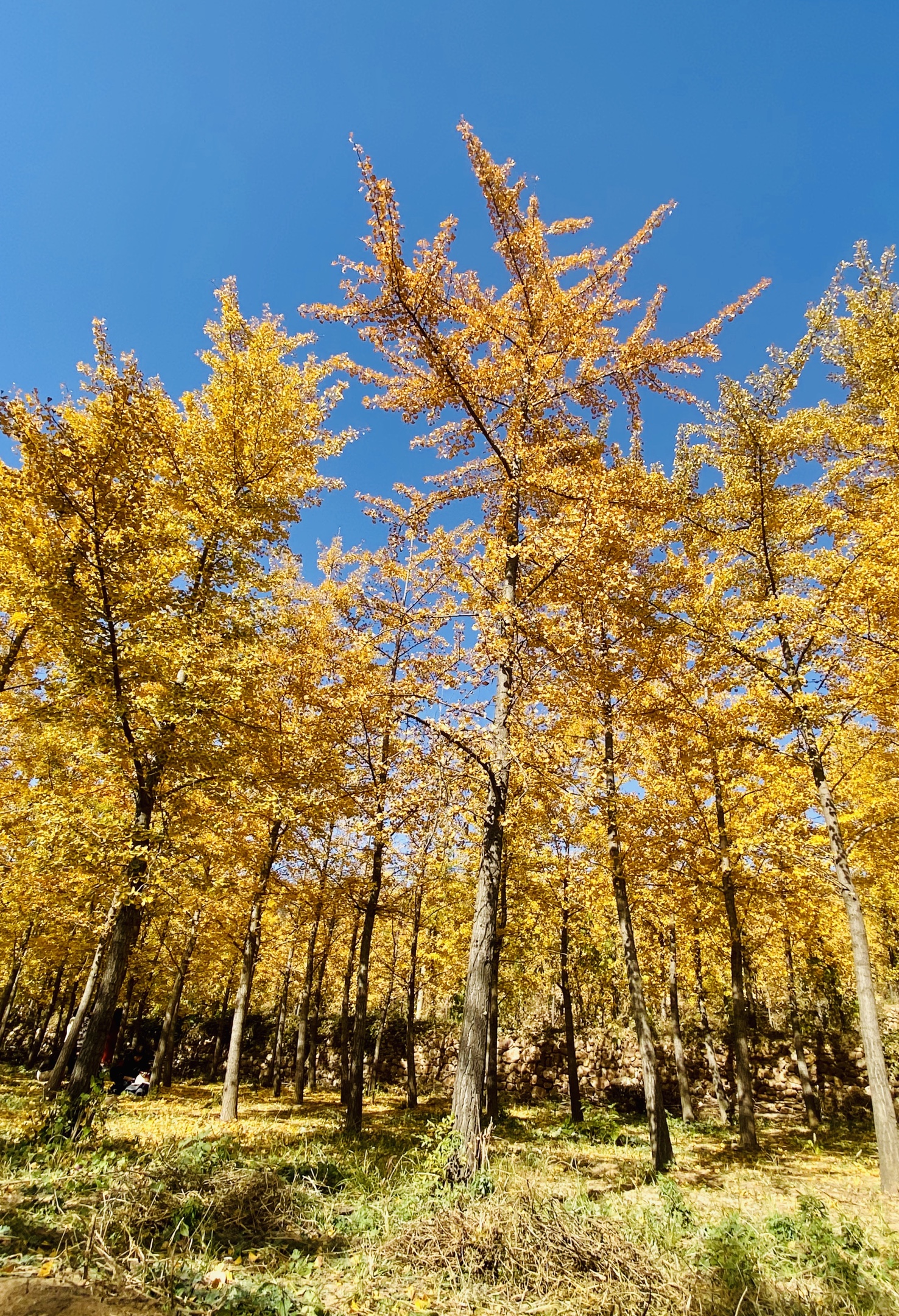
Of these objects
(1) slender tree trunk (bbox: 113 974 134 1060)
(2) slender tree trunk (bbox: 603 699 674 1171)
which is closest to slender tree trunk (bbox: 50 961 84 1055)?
(1) slender tree trunk (bbox: 113 974 134 1060)

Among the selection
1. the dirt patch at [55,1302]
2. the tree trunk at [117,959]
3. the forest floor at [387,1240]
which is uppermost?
the tree trunk at [117,959]

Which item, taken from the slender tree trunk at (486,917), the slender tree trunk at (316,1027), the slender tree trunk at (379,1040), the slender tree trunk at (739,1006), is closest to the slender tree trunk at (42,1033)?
the slender tree trunk at (316,1027)

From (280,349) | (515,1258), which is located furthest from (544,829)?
(280,349)

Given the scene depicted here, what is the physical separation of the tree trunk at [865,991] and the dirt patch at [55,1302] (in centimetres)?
899

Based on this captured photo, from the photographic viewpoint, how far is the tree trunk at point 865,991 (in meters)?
7.82

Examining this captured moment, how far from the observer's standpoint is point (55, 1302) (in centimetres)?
301

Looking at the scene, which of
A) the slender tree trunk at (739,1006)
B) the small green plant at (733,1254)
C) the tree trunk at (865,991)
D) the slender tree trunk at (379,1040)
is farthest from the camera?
the slender tree trunk at (379,1040)

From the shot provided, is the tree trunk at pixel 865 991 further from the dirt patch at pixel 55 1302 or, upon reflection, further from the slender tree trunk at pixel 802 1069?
the dirt patch at pixel 55 1302

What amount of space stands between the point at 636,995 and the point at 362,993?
186 inches

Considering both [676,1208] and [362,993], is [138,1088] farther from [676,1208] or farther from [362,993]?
[676,1208]

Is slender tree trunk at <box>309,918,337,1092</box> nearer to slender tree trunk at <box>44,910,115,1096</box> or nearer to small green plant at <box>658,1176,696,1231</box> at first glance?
slender tree trunk at <box>44,910,115,1096</box>

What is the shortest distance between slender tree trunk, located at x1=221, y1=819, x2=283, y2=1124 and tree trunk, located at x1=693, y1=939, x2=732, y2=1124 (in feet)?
35.9

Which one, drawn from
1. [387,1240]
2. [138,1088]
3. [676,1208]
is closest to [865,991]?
[676,1208]

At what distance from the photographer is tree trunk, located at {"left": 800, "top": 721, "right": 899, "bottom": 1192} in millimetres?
7816
